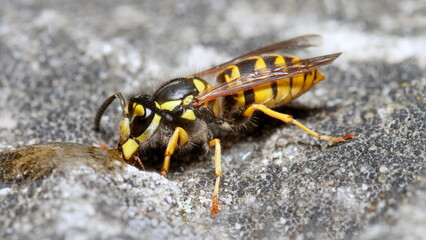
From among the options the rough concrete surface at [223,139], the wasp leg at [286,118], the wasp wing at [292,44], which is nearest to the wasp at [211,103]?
the wasp leg at [286,118]

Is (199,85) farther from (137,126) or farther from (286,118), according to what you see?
(286,118)

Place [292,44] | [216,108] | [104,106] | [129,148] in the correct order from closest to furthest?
1. [129,148]
2. [104,106]
3. [216,108]
4. [292,44]

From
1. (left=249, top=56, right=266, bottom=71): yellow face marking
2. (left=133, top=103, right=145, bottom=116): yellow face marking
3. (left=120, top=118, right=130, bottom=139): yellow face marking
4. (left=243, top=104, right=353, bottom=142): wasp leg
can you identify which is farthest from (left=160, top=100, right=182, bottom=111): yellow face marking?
(left=249, top=56, right=266, bottom=71): yellow face marking

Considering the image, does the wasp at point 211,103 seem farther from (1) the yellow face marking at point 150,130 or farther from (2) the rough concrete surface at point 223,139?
(2) the rough concrete surface at point 223,139

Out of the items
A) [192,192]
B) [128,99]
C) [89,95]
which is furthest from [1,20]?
[192,192]

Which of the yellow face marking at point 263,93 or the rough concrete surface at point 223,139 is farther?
the yellow face marking at point 263,93

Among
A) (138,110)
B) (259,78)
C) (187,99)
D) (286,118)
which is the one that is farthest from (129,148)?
(286,118)

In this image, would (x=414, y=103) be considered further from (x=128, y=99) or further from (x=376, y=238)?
(x=128, y=99)
